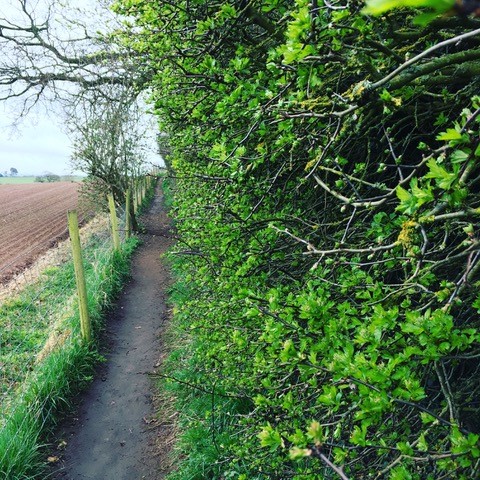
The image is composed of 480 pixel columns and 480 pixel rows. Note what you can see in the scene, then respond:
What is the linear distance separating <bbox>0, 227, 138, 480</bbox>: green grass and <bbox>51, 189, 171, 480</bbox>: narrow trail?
0.26 m

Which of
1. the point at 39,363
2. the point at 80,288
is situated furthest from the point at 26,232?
the point at 39,363

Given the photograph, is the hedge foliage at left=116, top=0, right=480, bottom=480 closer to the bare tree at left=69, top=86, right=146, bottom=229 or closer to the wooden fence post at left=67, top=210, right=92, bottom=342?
the wooden fence post at left=67, top=210, right=92, bottom=342

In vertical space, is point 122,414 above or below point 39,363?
below

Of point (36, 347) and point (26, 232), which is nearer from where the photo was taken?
point (36, 347)

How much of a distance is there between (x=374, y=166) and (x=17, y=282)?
1010 cm

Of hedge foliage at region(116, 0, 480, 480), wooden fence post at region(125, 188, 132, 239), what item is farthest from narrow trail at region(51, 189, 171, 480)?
wooden fence post at region(125, 188, 132, 239)

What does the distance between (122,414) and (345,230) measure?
4615 mm

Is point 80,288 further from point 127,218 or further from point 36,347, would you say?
point 127,218

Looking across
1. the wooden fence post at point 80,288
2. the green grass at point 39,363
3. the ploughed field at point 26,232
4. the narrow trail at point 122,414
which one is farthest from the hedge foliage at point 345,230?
the ploughed field at point 26,232

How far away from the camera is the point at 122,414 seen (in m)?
5.57

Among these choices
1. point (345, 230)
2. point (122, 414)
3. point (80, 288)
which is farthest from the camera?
point (80, 288)

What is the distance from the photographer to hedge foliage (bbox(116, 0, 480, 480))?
1694 mm

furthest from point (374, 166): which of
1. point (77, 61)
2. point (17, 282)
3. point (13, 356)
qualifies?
point (77, 61)

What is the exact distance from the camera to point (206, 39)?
336 centimetres
